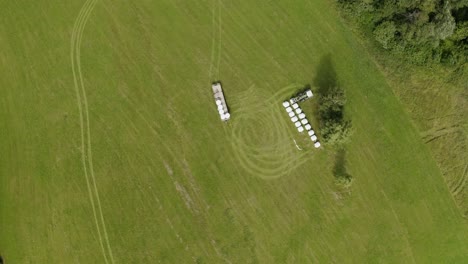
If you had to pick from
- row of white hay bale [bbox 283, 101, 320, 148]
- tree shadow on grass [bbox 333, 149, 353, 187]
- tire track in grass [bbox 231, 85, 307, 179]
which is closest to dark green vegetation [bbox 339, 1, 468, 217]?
tree shadow on grass [bbox 333, 149, 353, 187]

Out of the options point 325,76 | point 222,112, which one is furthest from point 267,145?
point 325,76

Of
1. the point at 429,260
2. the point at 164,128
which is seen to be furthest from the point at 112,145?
the point at 429,260

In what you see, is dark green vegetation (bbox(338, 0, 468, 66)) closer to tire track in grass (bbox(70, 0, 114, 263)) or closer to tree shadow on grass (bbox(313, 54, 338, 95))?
tree shadow on grass (bbox(313, 54, 338, 95))

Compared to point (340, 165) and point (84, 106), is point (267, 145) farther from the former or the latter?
point (84, 106)

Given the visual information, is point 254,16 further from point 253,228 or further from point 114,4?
point 253,228

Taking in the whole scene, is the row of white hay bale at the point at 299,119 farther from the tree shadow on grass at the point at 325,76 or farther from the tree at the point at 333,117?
the tree shadow on grass at the point at 325,76

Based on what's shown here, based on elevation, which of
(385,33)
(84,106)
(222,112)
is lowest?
(385,33)
